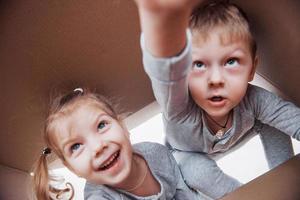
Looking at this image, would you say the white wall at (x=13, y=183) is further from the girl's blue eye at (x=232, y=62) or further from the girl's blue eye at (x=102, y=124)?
the girl's blue eye at (x=232, y=62)

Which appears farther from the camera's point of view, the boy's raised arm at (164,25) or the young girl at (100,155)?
the young girl at (100,155)

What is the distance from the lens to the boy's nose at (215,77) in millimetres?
428

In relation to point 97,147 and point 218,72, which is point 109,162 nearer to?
point 97,147

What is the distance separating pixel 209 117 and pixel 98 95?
11 cm

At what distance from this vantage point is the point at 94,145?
1.35 feet

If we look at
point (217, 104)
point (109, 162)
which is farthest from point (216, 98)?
point (109, 162)

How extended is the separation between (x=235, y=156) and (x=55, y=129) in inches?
6.8

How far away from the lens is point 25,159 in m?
0.45

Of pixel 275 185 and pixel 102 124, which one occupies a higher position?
pixel 102 124

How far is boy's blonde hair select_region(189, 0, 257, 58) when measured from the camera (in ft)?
1.39

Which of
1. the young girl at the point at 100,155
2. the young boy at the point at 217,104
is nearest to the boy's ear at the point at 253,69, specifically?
the young boy at the point at 217,104

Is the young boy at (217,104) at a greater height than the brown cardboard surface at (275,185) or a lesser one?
greater

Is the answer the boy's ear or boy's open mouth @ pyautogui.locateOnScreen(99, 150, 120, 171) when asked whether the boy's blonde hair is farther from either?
boy's open mouth @ pyautogui.locateOnScreen(99, 150, 120, 171)

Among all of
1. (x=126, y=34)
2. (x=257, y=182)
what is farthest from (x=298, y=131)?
(x=126, y=34)
